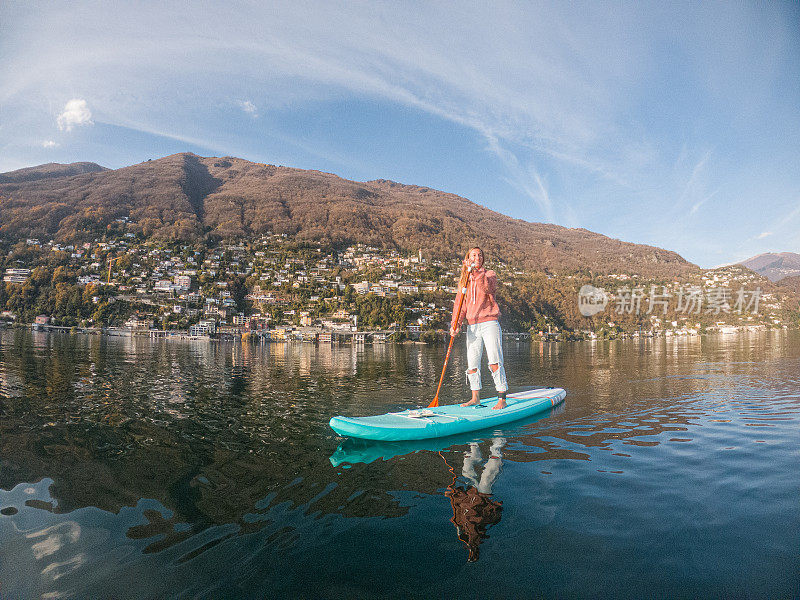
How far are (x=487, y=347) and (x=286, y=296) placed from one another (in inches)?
4290

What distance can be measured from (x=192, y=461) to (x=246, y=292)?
119907 millimetres

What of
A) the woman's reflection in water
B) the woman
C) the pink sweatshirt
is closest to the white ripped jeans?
the woman

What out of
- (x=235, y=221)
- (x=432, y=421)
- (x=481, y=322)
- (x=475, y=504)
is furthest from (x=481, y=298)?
(x=235, y=221)

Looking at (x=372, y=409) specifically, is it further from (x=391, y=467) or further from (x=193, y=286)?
(x=193, y=286)

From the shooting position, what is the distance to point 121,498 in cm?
476

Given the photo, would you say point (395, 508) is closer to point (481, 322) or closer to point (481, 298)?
point (481, 322)

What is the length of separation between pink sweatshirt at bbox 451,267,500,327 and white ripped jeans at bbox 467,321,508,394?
0.17 m

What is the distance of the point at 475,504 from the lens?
4656 millimetres

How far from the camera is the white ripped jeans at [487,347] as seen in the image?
9117 millimetres

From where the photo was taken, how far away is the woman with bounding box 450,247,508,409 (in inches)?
361
